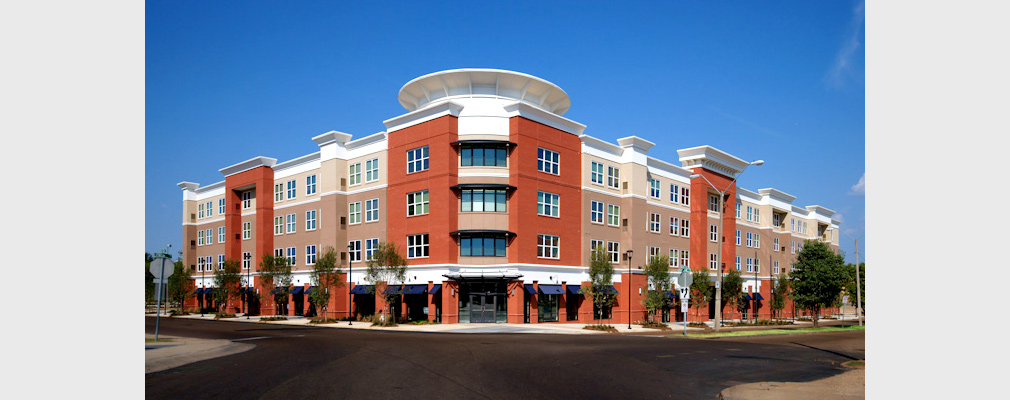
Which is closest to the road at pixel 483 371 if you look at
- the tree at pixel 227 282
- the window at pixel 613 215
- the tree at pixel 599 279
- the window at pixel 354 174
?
the tree at pixel 599 279

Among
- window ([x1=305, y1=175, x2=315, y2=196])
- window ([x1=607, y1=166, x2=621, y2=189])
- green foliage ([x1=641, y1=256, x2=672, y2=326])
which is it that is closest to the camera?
green foliage ([x1=641, y1=256, x2=672, y2=326])

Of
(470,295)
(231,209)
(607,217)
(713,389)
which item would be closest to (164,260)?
(713,389)

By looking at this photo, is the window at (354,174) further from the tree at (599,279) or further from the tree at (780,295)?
the tree at (780,295)

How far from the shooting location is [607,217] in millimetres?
53344

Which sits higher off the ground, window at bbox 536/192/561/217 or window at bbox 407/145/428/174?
window at bbox 407/145/428/174

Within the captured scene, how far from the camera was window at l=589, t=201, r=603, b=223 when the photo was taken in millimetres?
51750

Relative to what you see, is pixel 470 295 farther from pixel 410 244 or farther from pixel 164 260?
pixel 164 260

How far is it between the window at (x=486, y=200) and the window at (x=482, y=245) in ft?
5.80

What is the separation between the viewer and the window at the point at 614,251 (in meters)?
53.6

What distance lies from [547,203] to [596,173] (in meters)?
6.34

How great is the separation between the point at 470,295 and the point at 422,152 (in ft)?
35.2

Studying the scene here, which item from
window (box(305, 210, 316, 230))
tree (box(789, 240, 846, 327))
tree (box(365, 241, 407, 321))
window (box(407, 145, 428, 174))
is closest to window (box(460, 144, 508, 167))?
window (box(407, 145, 428, 174))

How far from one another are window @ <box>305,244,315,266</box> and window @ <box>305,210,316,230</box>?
1.63 metres

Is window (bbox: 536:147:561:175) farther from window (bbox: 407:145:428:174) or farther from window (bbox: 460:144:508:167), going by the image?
window (bbox: 407:145:428:174)
